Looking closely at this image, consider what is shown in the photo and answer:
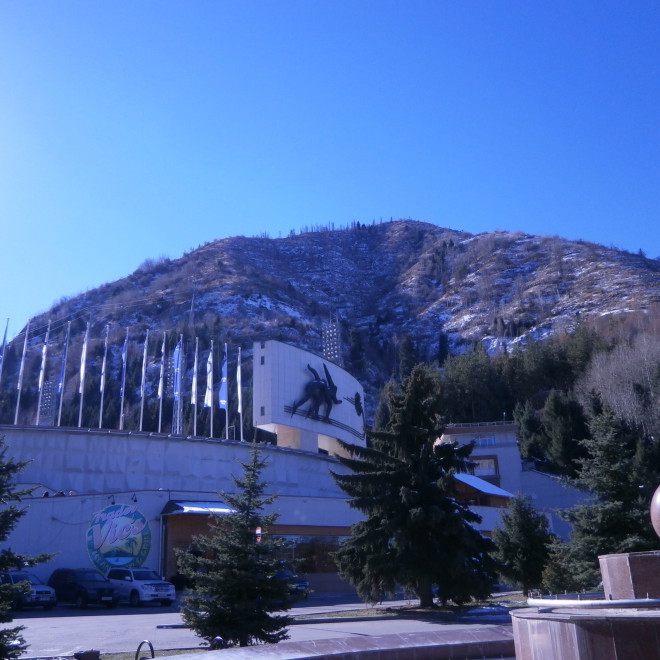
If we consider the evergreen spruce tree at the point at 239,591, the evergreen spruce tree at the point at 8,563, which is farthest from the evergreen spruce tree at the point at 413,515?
the evergreen spruce tree at the point at 8,563

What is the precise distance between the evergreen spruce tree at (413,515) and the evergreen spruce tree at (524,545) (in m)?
4.57

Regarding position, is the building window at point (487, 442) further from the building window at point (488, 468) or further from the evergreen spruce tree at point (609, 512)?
the evergreen spruce tree at point (609, 512)

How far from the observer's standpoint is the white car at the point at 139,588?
81.9ft

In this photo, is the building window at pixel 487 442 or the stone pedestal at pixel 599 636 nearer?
the stone pedestal at pixel 599 636

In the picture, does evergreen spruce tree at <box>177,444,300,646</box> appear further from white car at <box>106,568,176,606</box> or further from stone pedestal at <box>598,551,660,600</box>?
white car at <box>106,568,176,606</box>

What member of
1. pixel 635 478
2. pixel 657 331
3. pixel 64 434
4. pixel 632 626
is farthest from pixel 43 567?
pixel 657 331

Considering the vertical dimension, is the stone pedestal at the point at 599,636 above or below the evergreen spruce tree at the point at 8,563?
below

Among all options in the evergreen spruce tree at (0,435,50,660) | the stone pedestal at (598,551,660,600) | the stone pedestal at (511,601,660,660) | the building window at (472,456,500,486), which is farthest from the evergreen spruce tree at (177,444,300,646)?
the building window at (472,456,500,486)

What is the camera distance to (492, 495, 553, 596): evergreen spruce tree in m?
25.9

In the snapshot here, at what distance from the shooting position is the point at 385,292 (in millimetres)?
163250

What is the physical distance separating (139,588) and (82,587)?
226 centimetres

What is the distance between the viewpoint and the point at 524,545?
26.2 meters

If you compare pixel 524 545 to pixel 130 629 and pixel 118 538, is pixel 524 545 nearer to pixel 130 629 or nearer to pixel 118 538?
pixel 130 629

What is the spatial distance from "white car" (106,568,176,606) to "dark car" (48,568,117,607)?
1.03 feet
